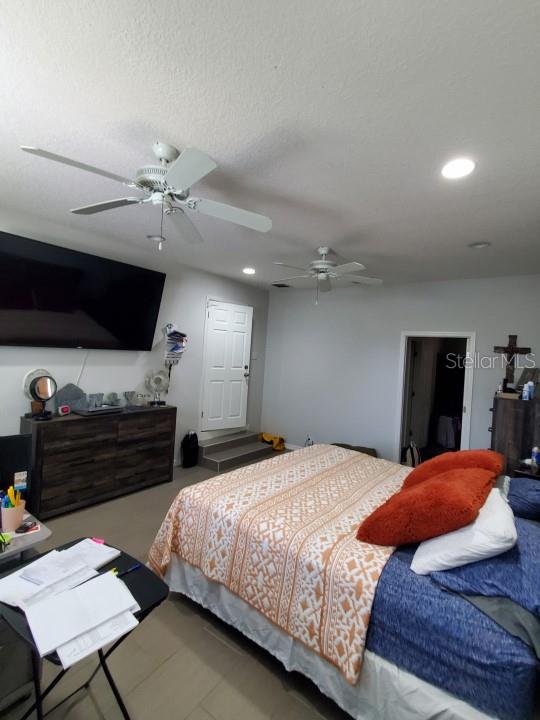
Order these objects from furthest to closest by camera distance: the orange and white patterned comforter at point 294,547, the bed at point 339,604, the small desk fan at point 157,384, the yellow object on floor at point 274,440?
1. the yellow object on floor at point 274,440
2. the small desk fan at point 157,384
3. the orange and white patterned comforter at point 294,547
4. the bed at point 339,604

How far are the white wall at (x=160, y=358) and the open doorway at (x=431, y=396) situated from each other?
8.05 ft

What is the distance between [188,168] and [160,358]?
125 inches

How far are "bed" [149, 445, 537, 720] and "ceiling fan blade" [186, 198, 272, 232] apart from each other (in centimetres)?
165

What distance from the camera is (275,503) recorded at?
210 cm

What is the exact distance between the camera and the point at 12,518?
1.62 metres

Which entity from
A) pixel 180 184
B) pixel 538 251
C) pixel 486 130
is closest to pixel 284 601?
pixel 180 184

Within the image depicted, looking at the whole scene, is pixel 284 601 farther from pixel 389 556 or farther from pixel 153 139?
pixel 153 139

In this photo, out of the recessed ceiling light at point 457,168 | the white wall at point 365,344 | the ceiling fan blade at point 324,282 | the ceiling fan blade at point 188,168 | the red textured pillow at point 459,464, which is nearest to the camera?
the ceiling fan blade at point 188,168

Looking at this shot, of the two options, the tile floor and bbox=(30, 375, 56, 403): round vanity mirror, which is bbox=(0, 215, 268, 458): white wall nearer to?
bbox=(30, 375, 56, 403): round vanity mirror

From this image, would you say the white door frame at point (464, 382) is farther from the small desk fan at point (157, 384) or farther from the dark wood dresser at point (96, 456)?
the small desk fan at point (157, 384)

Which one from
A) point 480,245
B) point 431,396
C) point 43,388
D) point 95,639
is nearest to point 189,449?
point 43,388

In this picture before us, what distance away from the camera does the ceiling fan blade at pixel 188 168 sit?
4.57 feet

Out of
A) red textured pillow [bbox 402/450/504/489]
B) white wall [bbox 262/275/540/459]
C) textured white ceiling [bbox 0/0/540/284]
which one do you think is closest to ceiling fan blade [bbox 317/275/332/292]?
textured white ceiling [bbox 0/0/540/284]

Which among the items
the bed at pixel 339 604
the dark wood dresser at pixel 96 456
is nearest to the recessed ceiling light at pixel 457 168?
the bed at pixel 339 604
